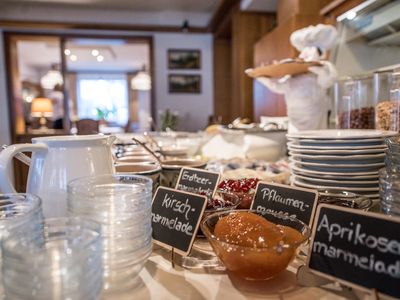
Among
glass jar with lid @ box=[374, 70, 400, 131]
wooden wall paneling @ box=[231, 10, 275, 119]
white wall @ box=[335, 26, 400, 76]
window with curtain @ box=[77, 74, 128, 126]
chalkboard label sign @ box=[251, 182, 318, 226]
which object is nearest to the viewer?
chalkboard label sign @ box=[251, 182, 318, 226]

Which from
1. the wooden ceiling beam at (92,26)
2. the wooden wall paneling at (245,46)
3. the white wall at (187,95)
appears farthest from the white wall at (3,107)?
the wooden wall paneling at (245,46)

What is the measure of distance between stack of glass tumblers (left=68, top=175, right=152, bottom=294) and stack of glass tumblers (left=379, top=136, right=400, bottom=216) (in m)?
0.39

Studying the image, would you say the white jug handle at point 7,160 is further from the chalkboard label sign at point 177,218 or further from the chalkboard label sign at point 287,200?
the chalkboard label sign at point 287,200

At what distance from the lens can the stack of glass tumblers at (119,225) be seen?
419 millimetres

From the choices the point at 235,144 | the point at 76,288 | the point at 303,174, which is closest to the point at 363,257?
the point at 76,288

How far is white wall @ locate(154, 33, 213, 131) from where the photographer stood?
16.5ft

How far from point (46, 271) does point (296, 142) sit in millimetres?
696

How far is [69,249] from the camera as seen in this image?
339 mm

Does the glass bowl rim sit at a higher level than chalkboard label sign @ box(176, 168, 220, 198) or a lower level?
lower

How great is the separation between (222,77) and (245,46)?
130 centimetres

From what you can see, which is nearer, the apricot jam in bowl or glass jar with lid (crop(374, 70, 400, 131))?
the apricot jam in bowl

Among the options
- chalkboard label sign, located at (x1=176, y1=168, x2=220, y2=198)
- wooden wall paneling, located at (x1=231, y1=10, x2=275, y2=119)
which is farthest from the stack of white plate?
wooden wall paneling, located at (x1=231, y1=10, x2=275, y2=119)

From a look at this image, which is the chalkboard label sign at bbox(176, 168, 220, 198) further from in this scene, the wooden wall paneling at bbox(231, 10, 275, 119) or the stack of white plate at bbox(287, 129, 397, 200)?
the wooden wall paneling at bbox(231, 10, 275, 119)

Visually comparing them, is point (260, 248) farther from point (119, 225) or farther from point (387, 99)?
point (387, 99)
